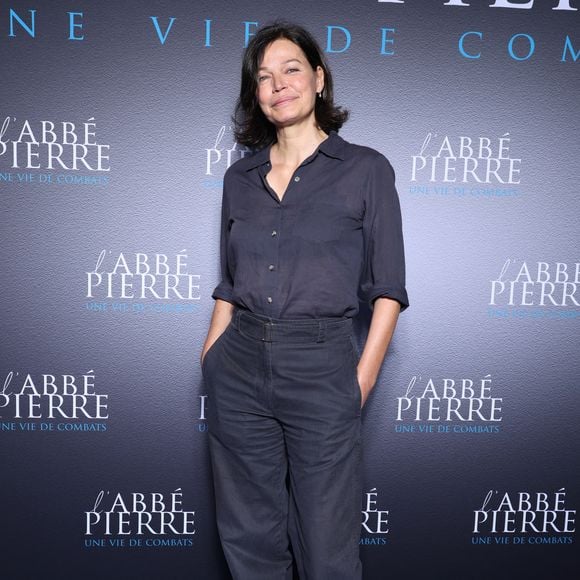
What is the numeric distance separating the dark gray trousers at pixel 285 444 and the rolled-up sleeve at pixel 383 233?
4.8 inches

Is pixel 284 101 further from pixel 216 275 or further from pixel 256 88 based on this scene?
pixel 216 275

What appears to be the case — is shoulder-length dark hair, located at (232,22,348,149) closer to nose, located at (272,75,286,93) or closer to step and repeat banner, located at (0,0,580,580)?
nose, located at (272,75,286,93)

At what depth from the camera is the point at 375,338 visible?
1.34m

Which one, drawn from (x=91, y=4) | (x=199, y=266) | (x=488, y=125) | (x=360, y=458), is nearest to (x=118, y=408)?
(x=199, y=266)

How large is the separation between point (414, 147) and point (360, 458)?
95 cm

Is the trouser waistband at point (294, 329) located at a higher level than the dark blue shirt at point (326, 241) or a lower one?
lower

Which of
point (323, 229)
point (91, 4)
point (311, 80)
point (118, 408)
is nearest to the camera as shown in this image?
point (323, 229)

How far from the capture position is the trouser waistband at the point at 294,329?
129 cm

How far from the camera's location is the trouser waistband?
1.29 meters

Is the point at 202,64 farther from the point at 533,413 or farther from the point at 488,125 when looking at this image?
the point at 533,413

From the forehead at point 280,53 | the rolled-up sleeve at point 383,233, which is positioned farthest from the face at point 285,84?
the rolled-up sleeve at point 383,233

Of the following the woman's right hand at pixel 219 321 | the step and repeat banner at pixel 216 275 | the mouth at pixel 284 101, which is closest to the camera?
the mouth at pixel 284 101

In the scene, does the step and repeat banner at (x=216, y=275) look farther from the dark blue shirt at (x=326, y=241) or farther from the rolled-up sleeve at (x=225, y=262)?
the dark blue shirt at (x=326, y=241)


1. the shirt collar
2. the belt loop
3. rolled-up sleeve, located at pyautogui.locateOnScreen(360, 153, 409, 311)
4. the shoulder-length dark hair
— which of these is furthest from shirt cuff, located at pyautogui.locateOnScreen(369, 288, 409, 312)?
the shoulder-length dark hair
